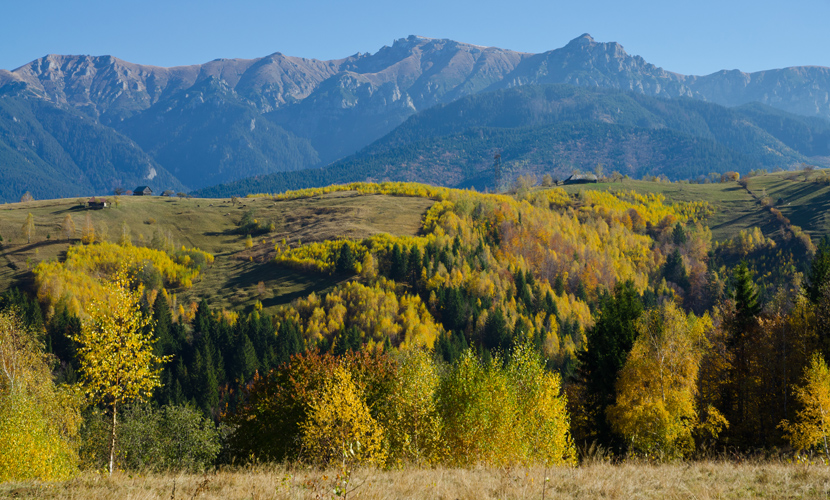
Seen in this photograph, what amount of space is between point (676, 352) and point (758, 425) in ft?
27.2

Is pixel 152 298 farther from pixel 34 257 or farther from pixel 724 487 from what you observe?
pixel 724 487

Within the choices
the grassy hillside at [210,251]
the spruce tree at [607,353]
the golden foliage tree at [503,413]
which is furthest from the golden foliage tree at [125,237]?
the golden foliage tree at [503,413]

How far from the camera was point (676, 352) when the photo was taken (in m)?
43.8

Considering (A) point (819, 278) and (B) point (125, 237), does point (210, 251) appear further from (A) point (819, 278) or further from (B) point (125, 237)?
(A) point (819, 278)

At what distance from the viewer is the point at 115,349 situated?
27.5 m

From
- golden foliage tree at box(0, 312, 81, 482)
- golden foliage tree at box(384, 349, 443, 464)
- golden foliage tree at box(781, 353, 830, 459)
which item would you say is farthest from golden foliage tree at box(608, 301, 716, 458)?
golden foliage tree at box(0, 312, 81, 482)

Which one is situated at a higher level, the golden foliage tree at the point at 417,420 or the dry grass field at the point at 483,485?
the dry grass field at the point at 483,485

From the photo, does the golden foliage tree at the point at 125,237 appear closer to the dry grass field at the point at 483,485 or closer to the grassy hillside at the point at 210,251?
the grassy hillside at the point at 210,251

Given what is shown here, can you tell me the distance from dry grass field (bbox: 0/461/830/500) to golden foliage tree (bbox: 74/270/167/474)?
6.53 m

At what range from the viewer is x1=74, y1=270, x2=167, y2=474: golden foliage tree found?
87.1 feet

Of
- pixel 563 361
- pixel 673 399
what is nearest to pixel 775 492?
pixel 673 399

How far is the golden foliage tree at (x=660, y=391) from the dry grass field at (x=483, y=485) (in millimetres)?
21226

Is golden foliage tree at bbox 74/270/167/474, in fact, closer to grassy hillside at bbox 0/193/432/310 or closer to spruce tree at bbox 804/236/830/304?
spruce tree at bbox 804/236/830/304

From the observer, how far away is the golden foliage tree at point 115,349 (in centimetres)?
2656
